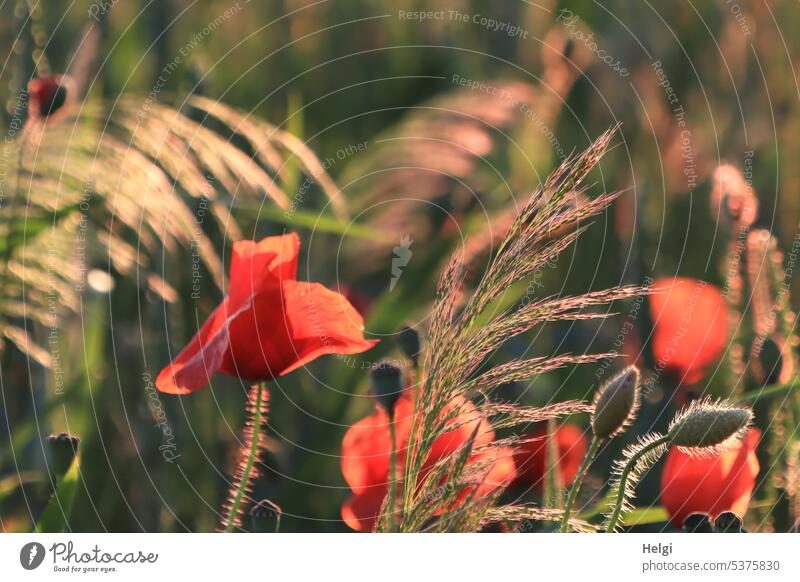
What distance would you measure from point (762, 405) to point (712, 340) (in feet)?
0.24

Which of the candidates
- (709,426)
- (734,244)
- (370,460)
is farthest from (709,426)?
(734,244)

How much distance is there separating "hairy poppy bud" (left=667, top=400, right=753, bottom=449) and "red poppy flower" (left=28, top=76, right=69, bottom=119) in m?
0.45

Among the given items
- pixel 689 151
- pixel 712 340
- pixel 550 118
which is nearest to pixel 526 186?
pixel 550 118

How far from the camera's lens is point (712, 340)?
883 mm

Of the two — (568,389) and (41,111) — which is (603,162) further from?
(41,111)

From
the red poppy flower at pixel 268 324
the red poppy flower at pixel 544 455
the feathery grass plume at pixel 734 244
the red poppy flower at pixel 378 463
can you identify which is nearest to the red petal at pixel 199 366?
the red poppy flower at pixel 268 324

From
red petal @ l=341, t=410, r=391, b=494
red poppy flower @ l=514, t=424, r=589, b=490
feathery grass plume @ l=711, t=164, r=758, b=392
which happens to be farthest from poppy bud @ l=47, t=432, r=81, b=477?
feathery grass plume @ l=711, t=164, r=758, b=392

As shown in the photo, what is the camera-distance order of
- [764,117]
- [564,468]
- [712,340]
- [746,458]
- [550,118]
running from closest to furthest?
[746,458] < [564,468] < [712,340] < [550,118] < [764,117]

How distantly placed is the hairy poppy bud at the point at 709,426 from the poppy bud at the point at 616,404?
3 cm

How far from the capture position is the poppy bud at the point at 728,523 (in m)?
0.62

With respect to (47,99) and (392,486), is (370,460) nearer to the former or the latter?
(392,486)

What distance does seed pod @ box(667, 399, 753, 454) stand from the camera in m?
0.50

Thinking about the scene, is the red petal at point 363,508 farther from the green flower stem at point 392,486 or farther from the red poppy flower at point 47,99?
the red poppy flower at point 47,99

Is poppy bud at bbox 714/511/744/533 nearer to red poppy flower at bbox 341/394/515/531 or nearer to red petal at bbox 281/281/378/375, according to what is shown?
red poppy flower at bbox 341/394/515/531
